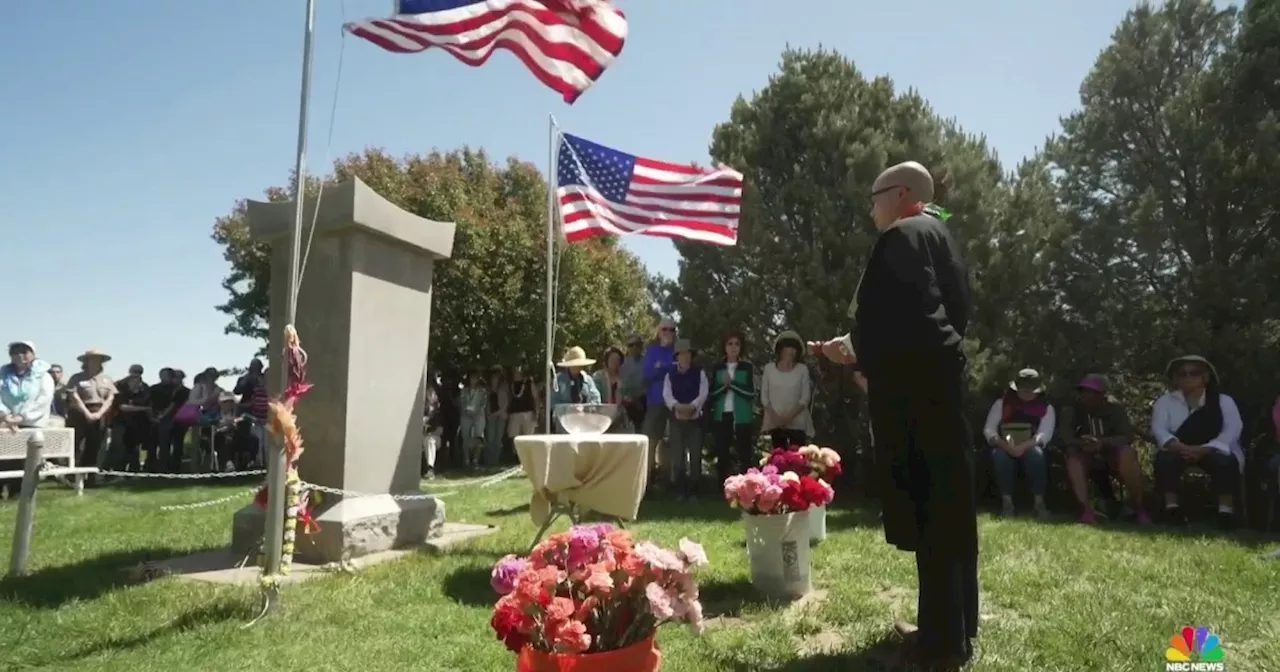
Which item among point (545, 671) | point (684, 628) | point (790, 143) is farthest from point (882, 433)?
point (790, 143)

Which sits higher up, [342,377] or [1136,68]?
[1136,68]

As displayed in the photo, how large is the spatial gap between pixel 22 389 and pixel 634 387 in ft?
23.4

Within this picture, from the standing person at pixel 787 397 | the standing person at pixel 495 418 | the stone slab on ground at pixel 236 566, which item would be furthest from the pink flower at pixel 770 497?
the standing person at pixel 495 418

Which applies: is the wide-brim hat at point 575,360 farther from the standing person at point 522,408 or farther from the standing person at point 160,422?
the standing person at point 160,422

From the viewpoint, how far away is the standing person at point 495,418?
44.7ft

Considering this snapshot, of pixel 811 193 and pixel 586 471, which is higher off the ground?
pixel 811 193

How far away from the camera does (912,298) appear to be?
3.14 m

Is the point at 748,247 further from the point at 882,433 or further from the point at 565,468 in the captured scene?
the point at 882,433

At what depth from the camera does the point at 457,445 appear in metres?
14.4

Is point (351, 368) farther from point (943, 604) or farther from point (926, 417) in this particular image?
point (943, 604)

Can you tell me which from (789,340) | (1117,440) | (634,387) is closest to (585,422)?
(789,340)

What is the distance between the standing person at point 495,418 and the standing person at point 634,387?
12.8 feet

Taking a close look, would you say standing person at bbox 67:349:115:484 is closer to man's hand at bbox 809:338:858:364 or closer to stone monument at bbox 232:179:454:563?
stone monument at bbox 232:179:454:563

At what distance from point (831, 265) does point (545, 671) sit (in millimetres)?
7715
